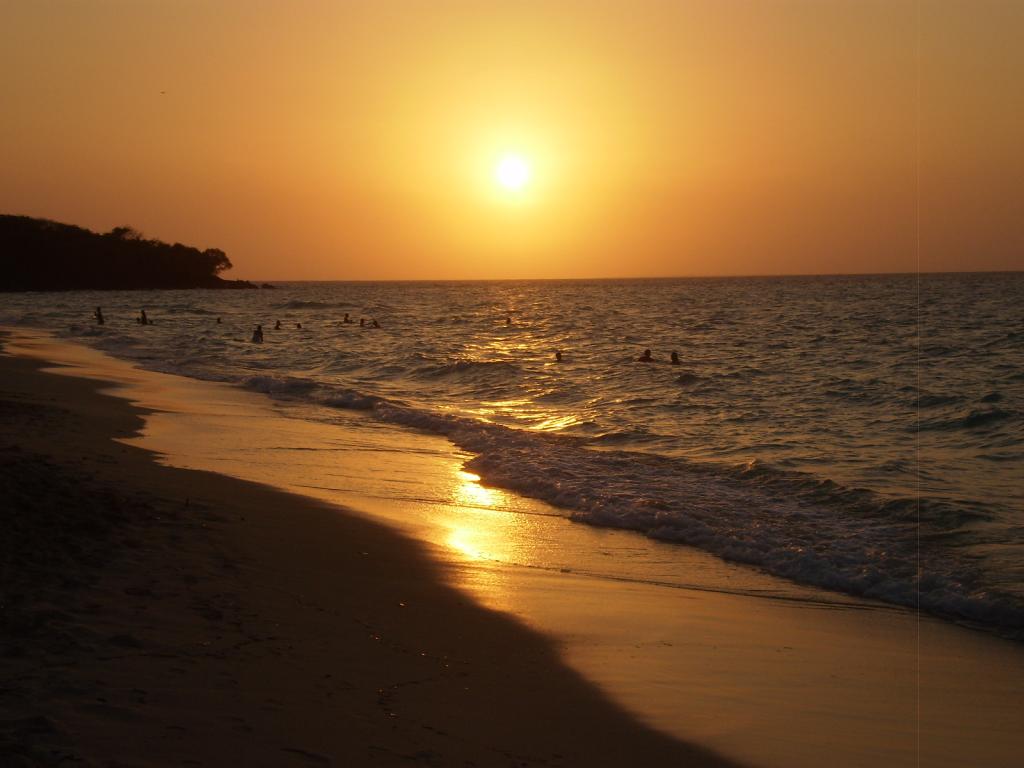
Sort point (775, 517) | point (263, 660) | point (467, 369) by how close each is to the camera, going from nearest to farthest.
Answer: point (263, 660) → point (775, 517) → point (467, 369)

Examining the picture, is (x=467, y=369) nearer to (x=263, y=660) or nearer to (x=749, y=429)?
(x=749, y=429)

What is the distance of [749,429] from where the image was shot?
18109mm

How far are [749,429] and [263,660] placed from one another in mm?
14058

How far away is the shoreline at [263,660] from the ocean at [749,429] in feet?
12.8

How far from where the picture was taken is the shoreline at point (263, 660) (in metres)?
4.44

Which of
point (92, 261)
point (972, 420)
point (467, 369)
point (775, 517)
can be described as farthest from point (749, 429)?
point (92, 261)

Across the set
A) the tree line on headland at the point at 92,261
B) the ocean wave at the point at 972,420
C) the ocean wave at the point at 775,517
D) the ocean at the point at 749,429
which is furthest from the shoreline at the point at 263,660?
the tree line on headland at the point at 92,261

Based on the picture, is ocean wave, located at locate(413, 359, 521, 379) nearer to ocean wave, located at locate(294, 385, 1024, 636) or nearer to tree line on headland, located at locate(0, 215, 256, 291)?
ocean wave, located at locate(294, 385, 1024, 636)

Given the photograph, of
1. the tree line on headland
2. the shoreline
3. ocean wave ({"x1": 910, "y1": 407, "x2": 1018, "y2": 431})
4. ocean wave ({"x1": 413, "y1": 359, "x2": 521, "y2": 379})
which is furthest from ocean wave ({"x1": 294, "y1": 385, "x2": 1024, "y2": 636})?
the tree line on headland

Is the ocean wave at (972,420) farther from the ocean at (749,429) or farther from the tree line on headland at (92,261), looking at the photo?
the tree line on headland at (92,261)

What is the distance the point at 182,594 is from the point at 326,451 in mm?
8541

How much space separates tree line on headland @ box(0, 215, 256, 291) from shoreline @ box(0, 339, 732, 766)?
13816 cm

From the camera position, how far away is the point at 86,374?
2450cm

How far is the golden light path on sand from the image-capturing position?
5.36 metres
